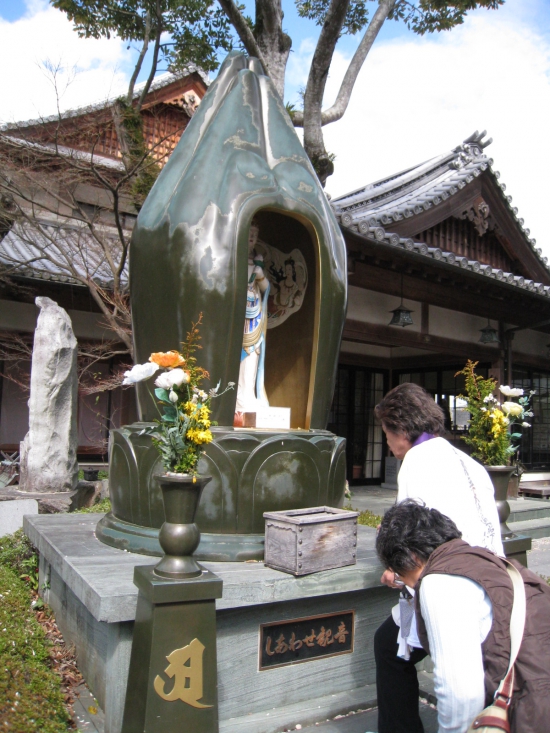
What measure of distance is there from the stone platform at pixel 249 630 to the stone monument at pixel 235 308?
376 mm

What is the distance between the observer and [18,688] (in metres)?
2.61

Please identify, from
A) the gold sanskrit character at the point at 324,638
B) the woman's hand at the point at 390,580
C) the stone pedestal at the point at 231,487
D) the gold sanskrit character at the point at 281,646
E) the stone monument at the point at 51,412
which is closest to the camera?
the woman's hand at the point at 390,580

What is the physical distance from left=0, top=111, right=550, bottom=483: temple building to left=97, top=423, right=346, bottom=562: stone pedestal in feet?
13.5

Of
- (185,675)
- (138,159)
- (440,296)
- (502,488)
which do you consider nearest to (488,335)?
(440,296)

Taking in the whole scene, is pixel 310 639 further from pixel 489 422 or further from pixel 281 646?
pixel 489 422

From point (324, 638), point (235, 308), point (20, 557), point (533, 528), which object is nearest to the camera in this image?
point (324, 638)

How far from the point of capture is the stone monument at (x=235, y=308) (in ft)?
11.9

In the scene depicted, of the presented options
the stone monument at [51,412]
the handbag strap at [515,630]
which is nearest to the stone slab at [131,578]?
the handbag strap at [515,630]

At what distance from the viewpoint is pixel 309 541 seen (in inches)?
127

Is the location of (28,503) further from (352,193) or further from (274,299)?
(352,193)

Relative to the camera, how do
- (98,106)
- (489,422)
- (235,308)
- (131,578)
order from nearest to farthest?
1. (131,578)
2. (235,308)
3. (489,422)
4. (98,106)

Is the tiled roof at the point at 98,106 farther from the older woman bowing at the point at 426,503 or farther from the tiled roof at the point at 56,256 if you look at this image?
the older woman bowing at the point at 426,503

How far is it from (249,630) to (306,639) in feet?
1.20

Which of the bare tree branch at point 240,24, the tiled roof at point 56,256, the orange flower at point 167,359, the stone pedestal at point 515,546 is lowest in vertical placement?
the stone pedestal at point 515,546
